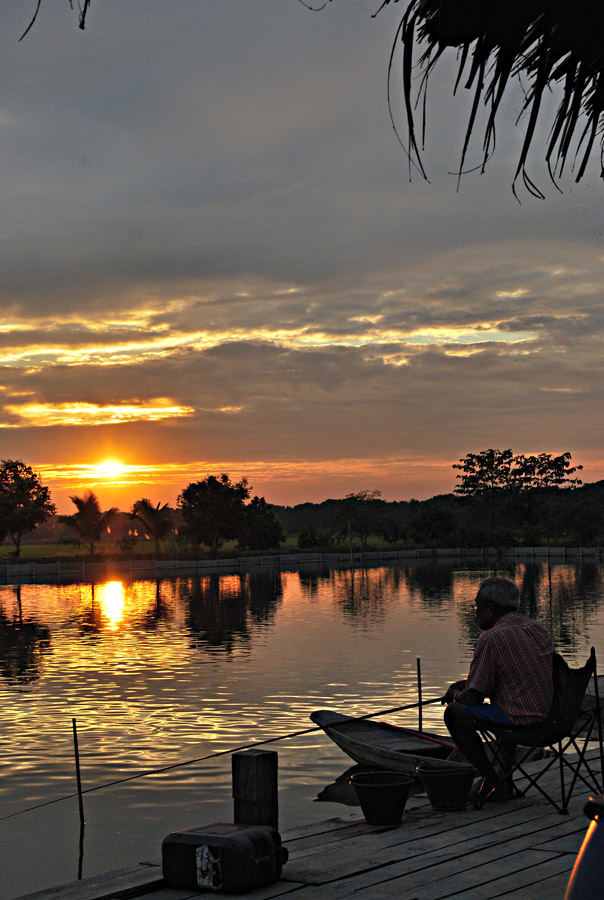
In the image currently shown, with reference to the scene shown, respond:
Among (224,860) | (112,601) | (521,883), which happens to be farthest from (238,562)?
(521,883)

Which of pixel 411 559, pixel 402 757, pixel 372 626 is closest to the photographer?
pixel 402 757

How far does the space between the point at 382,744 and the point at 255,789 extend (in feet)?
16.2

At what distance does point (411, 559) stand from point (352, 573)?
88.5ft

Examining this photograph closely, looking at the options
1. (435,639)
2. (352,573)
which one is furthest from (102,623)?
(352,573)

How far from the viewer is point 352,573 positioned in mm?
91562

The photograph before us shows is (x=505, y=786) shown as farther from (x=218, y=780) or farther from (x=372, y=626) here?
(x=372, y=626)

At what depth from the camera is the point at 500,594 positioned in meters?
7.28

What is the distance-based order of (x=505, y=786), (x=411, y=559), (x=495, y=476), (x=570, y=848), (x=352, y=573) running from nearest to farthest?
(x=570, y=848) < (x=505, y=786) < (x=352, y=573) < (x=411, y=559) < (x=495, y=476)

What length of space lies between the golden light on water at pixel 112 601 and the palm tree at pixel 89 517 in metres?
13.8

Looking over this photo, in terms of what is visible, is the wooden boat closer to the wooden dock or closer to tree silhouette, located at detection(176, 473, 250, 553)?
the wooden dock

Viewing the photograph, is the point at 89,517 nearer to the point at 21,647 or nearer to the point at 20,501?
the point at 20,501

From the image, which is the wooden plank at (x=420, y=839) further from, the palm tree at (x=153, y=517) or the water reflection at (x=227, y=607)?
the palm tree at (x=153, y=517)

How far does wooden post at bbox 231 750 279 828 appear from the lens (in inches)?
252

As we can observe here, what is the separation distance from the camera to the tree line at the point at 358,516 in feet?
312
